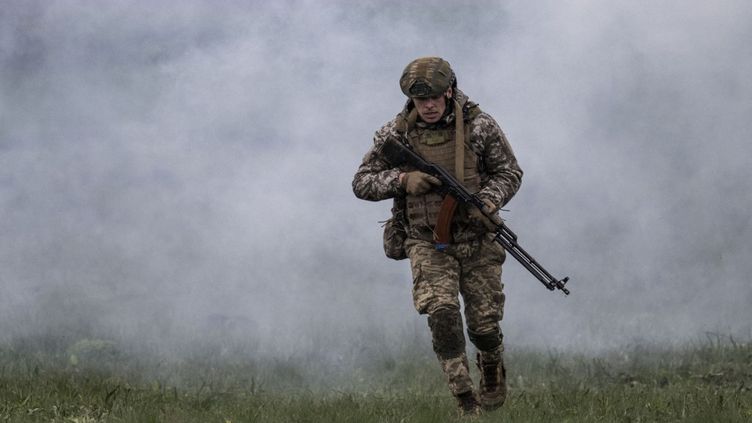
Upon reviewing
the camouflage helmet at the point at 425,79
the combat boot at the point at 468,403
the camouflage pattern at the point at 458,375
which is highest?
the camouflage helmet at the point at 425,79

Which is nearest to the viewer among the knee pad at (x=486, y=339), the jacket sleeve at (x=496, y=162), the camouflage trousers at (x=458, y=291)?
the camouflage trousers at (x=458, y=291)

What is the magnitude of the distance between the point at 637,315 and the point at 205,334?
458cm

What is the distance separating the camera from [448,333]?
256 inches

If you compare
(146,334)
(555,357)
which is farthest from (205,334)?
(555,357)

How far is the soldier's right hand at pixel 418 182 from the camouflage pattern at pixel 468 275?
390 millimetres

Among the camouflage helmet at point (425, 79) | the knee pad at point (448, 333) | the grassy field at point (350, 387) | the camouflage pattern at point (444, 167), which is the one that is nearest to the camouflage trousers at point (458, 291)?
the knee pad at point (448, 333)

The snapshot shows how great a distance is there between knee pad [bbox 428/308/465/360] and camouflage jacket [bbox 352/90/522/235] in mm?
766

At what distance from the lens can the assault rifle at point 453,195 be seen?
261 inches

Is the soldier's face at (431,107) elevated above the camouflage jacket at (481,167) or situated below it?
above

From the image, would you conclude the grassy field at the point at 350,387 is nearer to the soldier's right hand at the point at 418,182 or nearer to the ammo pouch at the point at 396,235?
the ammo pouch at the point at 396,235

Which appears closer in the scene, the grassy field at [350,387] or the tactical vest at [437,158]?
the grassy field at [350,387]

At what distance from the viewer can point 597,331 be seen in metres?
11.4

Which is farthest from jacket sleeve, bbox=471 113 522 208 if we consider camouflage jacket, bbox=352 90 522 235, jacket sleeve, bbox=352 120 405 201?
jacket sleeve, bbox=352 120 405 201

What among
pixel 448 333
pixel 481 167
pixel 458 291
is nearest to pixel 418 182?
pixel 481 167
